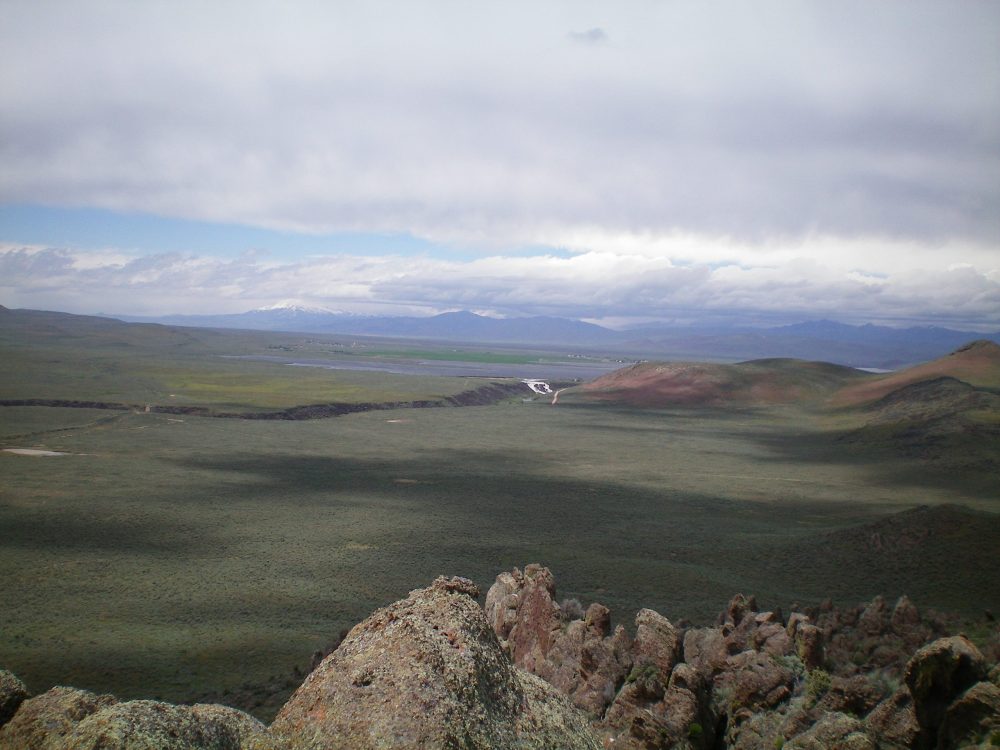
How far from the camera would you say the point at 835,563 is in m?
32.9

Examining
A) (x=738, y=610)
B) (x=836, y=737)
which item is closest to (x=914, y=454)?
(x=738, y=610)

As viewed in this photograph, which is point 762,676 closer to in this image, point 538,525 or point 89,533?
point 538,525

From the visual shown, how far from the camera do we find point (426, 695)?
17.4ft

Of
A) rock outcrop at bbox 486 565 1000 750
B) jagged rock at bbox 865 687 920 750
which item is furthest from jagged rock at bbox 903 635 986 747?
jagged rock at bbox 865 687 920 750

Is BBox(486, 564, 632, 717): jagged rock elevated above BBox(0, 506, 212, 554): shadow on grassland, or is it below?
above

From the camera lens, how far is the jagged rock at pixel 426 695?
516 cm

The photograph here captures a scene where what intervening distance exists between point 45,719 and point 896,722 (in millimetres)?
11482

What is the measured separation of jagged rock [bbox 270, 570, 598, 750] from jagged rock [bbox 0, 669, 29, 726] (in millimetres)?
3943

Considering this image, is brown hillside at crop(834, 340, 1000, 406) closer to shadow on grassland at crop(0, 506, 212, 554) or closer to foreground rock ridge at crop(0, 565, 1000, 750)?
foreground rock ridge at crop(0, 565, 1000, 750)

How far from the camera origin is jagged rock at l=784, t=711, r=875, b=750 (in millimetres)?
10469

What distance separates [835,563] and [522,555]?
13.7m

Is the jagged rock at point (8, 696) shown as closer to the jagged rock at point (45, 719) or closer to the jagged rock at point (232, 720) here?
the jagged rock at point (45, 719)

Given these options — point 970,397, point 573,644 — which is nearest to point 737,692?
point 573,644

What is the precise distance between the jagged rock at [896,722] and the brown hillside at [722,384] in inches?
4049
